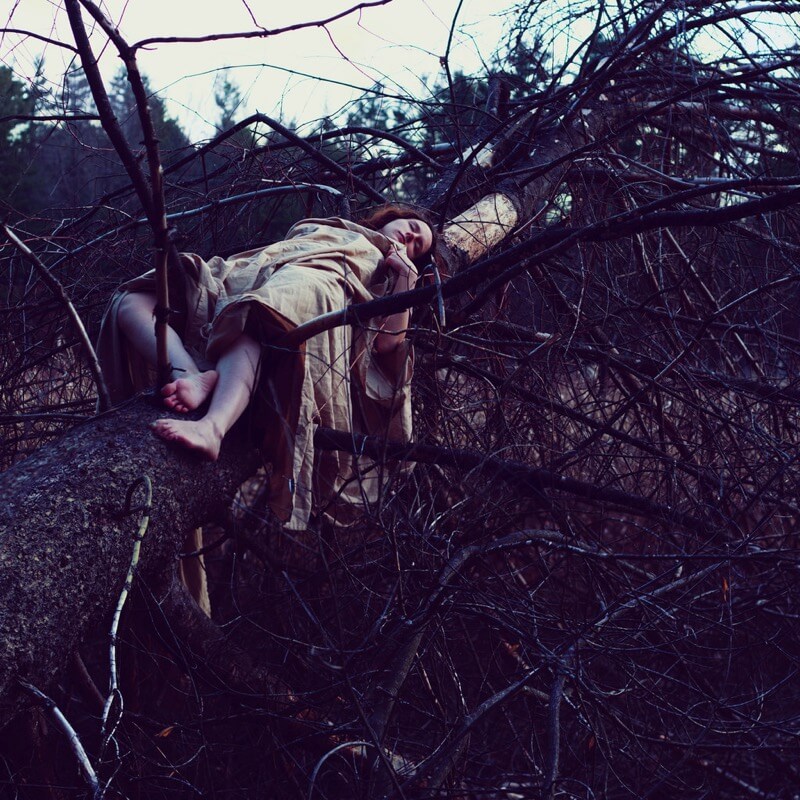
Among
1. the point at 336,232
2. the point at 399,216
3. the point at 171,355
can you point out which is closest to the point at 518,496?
the point at 171,355

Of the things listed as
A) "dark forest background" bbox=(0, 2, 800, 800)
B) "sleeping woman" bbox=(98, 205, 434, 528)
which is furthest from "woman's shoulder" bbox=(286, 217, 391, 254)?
"dark forest background" bbox=(0, 2, 800, 800)

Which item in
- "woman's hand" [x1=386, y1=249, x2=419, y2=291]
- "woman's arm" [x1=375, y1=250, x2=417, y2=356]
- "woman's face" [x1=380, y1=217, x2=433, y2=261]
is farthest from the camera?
"woman's face" [x1=380, y1=217, x2=433, y2=261]

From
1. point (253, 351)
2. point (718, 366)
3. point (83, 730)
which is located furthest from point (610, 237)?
point (83, 730)

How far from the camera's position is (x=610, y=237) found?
5.27 ft

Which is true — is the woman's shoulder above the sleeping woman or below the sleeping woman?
above

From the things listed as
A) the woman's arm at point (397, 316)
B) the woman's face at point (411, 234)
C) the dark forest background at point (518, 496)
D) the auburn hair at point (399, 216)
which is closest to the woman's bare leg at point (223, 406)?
the dark forest background at point (518, 496)

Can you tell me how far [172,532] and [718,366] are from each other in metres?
2.39

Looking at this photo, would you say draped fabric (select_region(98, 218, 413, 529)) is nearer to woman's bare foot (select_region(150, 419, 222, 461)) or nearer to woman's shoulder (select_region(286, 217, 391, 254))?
woman's shoulder (select_region(286, 217, 391, 254))

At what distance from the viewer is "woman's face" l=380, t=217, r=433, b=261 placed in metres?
2.89

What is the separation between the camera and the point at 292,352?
2.07 meters

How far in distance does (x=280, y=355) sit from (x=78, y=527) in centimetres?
84

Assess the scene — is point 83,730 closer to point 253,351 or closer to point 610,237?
point 253,351

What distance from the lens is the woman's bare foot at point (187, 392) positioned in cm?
187

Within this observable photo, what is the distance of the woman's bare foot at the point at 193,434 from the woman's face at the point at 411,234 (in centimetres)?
125
